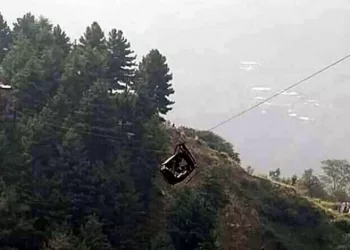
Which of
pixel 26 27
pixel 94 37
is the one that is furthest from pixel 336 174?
pixel 26 27

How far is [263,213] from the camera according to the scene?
91.7ft

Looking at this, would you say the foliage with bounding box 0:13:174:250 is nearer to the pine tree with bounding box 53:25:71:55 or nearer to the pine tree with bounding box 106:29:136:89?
the pine tree with bounding box 106:29:136:89

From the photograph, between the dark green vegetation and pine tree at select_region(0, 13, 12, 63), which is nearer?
the dark green vegetation

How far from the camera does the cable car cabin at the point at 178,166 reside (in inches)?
398

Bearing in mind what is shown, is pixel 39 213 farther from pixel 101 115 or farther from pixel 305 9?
pixel 305 9

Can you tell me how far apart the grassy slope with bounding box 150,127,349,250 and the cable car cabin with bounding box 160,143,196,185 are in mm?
14660

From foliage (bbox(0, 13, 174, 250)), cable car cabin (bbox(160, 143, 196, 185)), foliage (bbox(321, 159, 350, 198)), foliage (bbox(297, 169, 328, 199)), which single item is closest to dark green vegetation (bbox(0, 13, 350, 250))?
foliage (bbox(0, 13, 174, 250))

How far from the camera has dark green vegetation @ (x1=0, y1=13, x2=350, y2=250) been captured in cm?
2038

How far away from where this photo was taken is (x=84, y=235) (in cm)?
1958

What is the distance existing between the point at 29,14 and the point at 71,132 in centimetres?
1050

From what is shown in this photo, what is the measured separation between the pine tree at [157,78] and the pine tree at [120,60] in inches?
19.1

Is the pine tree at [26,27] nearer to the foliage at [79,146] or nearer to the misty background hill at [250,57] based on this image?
the foliage at [79,146]

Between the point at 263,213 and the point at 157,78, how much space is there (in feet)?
25.7

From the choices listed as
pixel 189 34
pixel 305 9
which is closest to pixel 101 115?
pixel 189 34
